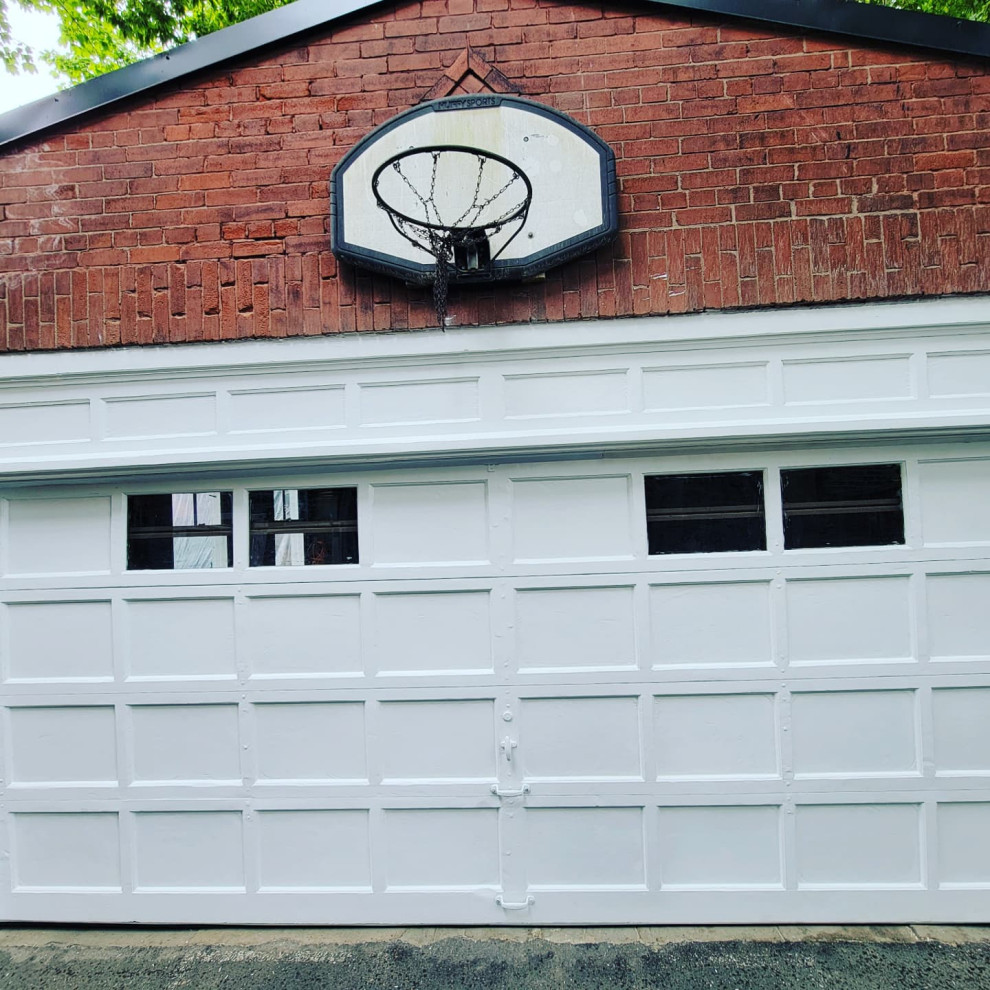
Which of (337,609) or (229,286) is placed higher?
(229,286)

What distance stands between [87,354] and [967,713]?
4834 millimetres

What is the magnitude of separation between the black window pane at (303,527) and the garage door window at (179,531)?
0.55 feet

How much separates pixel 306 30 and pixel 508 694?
3596mm

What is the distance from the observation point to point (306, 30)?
3297mm

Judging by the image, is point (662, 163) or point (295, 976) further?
point (662, 163)

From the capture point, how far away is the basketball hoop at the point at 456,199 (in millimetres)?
3037

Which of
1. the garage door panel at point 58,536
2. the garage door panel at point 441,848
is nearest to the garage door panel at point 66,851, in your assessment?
the garage door panel at point 58,536

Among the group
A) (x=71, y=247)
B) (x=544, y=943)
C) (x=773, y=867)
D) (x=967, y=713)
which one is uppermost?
(x=71, y=247)

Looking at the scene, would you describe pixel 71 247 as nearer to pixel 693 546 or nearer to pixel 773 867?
pixel 693 546

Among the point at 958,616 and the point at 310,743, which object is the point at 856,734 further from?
the point at 310,743

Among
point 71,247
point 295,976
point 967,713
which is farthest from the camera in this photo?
point 71,247

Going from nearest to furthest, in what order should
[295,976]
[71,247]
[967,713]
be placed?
1. [295,976]
2. [967,713]
3. [71,247]

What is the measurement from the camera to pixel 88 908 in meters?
3.33

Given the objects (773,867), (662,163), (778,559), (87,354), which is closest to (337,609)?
(87,354)
